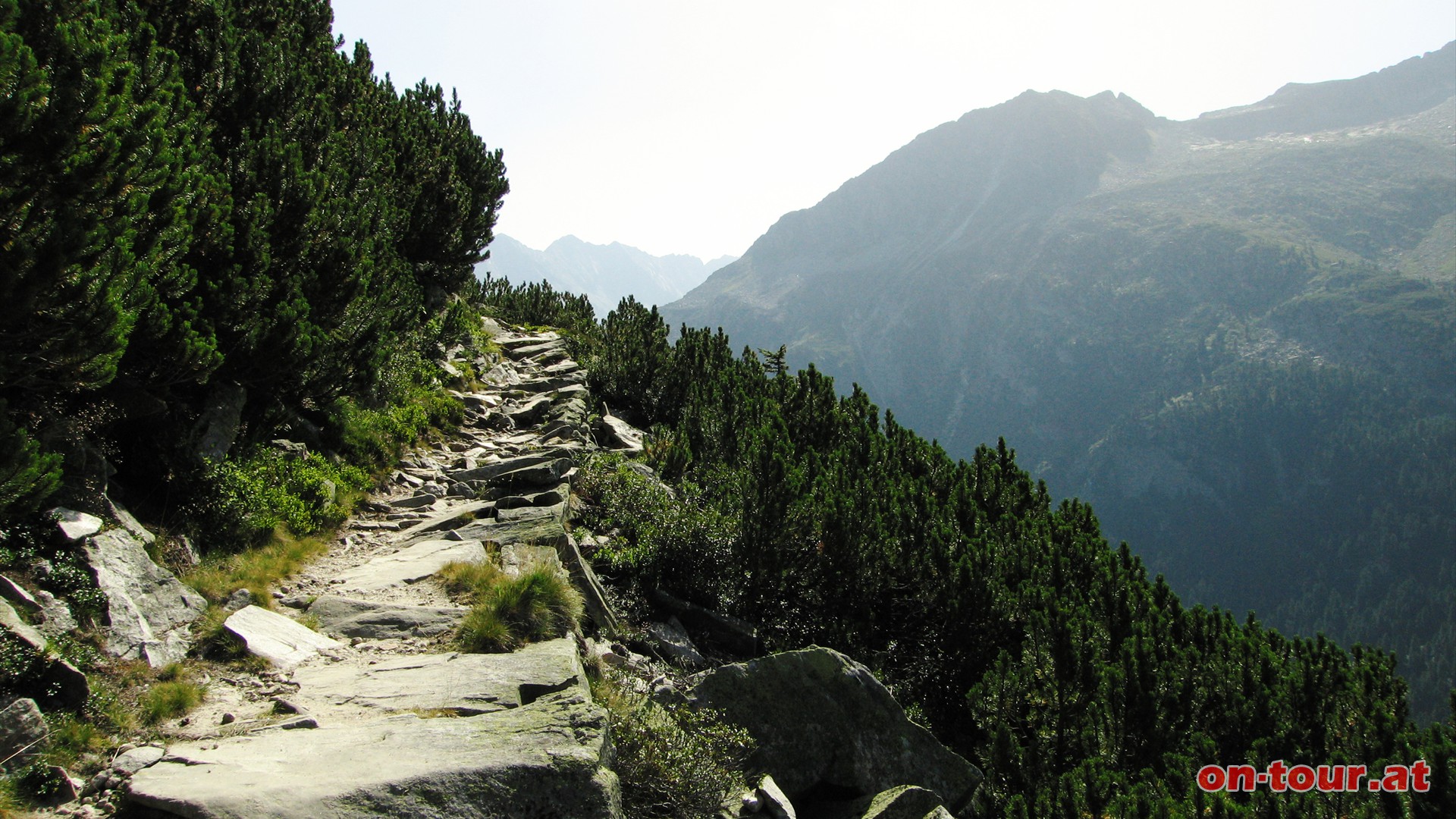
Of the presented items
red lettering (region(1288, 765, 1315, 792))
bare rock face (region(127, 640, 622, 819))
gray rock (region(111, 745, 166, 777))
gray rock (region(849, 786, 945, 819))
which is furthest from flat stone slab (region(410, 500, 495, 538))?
red lettering (region(1288, 765, 1315, 792))

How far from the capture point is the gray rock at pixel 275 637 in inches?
207

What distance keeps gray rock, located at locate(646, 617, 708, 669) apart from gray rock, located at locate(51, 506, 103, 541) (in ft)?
13.9

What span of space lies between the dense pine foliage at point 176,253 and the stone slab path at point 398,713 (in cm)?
176

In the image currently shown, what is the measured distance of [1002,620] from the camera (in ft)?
25.5

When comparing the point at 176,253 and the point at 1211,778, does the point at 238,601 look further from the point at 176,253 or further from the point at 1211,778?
the point at 1211,778

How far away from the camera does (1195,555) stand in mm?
196000

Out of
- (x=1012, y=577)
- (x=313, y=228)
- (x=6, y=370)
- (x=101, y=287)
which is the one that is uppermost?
(x=313, y=228)

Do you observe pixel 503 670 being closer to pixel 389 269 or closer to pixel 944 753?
pixel 944 753

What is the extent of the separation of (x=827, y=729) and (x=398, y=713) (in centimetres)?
309

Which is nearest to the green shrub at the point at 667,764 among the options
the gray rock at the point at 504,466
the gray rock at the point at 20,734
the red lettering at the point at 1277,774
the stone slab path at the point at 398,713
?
the stone slab path at the point at 398,713

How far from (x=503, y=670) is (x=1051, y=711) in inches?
187

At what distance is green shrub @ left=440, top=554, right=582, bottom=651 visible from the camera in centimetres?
568

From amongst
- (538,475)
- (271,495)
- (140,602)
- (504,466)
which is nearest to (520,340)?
(504,466)

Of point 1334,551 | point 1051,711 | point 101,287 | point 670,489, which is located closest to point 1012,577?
point 1051,711
